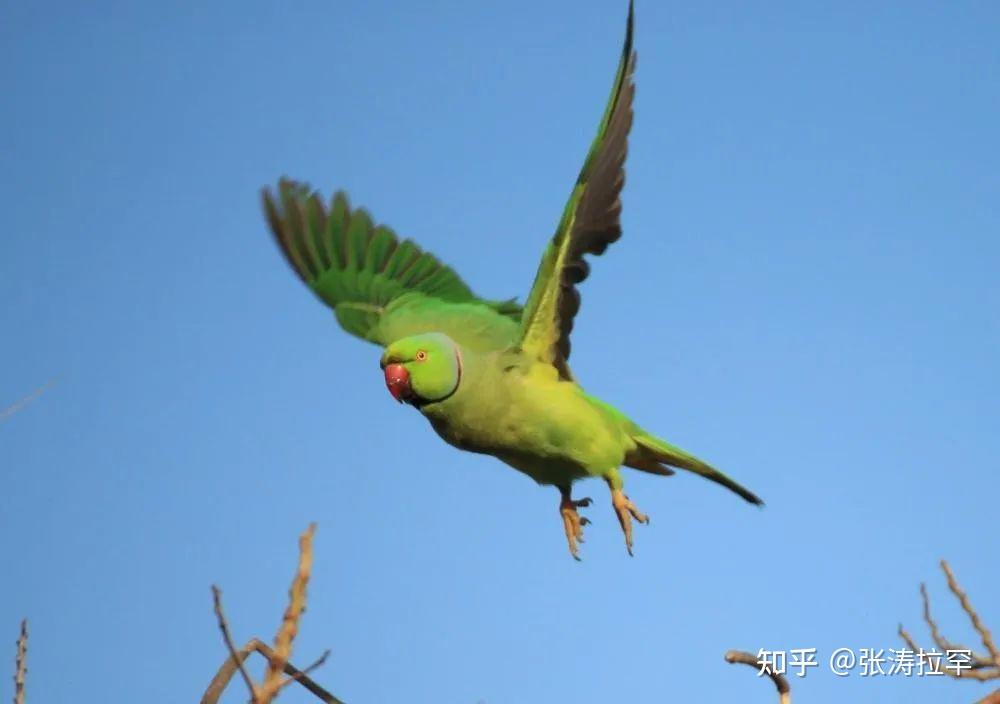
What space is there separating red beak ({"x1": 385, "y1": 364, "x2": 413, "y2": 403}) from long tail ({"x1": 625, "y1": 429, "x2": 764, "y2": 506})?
127cm

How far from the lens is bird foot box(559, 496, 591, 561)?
5.24m

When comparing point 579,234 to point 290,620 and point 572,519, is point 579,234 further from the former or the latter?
point 290,620

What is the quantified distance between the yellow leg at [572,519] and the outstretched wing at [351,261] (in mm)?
1326

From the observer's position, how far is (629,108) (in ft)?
15.7

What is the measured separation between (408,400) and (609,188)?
3.71 feet

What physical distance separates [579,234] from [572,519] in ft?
3.89

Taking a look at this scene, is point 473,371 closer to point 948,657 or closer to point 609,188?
point 609,188

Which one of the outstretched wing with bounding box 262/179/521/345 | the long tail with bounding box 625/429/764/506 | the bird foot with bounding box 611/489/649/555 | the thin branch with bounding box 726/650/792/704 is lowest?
the thin branch with bounding box 726/650/792/704

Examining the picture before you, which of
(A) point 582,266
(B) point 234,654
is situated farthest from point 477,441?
(B) point 234,654

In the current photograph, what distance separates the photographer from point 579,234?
5.00m

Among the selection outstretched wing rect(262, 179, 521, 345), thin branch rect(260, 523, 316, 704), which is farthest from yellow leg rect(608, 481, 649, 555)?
thin branch rect(260, 523, 316, 704)

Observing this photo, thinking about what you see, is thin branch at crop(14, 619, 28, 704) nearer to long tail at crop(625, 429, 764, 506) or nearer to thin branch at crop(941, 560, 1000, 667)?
thin branch at crop(941, 560, 1000, 667)

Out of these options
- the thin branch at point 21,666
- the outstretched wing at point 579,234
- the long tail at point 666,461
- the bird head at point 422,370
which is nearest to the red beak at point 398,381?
the bird head at point 422,370

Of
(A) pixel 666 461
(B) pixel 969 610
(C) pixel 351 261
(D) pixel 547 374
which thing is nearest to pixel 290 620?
(B) pixel 969 610
